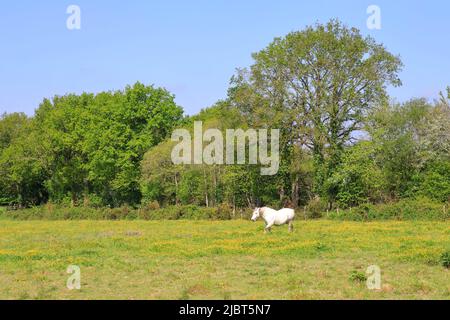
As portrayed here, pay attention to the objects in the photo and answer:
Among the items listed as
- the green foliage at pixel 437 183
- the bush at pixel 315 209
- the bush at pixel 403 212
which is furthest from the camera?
the bush at pixel 315 209

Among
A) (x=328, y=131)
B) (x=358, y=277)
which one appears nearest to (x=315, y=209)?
(x=328, y=131)

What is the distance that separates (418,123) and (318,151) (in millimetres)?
10859

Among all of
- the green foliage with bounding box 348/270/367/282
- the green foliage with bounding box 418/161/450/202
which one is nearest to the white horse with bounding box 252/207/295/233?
the green foliage with bounding box 348/270/367/282

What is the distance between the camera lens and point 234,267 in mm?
20031

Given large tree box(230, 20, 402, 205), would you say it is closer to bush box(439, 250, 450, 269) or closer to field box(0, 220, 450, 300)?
field box(0, 220, 450, 300)

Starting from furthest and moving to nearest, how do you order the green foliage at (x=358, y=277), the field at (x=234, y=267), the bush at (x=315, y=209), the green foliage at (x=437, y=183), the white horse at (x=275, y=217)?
the bush at (x=315, y=209)
the green foliage at (x=437, y=183)
the white horse at (x=275, y=217)
the green foliage at (x=358, y=277)
the field at (x=234, y=267)

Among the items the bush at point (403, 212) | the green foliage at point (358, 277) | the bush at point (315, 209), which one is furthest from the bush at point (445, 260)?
the bush at point (315, 209)

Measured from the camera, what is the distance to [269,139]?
5762 centimetres

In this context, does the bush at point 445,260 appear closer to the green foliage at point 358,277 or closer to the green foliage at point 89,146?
the green foliage at point 358,277

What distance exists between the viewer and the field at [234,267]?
15.7 meters

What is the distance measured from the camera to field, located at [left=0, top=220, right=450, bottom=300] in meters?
15.7

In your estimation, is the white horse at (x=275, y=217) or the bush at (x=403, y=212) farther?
the bush at (x=403, y=212)

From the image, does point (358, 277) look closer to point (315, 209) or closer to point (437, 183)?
point (315, 209)
